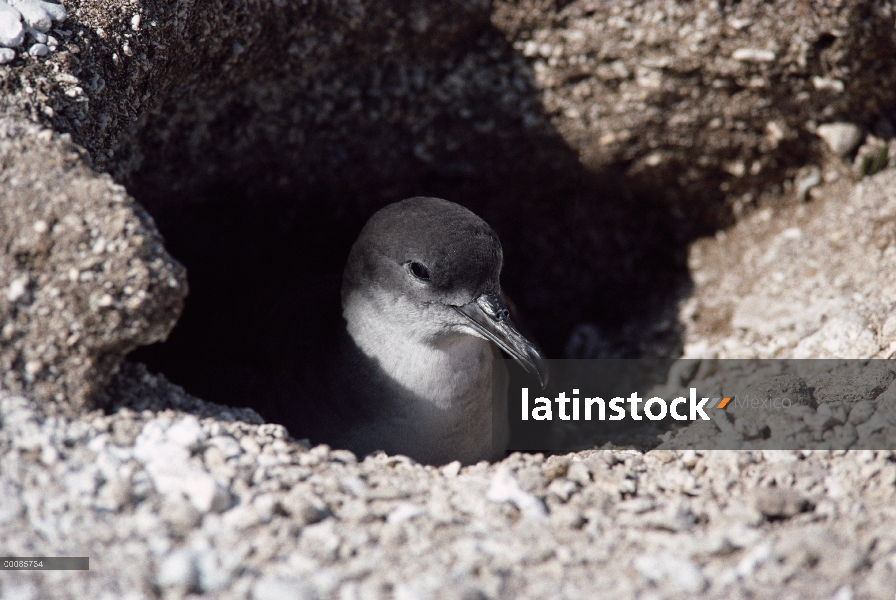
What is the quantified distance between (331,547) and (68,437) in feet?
2.43

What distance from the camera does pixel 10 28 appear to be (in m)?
2.37

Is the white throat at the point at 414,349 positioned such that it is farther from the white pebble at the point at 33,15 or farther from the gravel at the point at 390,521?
the white pebble at the point at 33,15

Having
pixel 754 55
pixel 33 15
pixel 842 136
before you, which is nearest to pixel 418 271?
pixel 33 15

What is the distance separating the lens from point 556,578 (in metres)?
1.85

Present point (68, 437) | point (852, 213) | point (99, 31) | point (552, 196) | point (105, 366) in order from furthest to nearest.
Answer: point (552, 196) → point (852, 213) → point (99, 31) → point (105, 366) → point (68, 437)

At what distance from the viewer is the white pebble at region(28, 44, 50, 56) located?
241 centimetres

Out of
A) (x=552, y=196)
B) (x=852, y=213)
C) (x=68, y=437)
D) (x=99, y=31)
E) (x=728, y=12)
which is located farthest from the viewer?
(x=552, y=196)

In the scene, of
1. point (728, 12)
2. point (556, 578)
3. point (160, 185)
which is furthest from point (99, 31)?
point (728, 12)

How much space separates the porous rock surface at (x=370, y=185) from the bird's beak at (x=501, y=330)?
325mm

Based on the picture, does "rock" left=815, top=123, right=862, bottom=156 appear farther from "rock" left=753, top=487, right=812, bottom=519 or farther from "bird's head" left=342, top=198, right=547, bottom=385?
"rock" left=753, top=487, right=812, bottom=519

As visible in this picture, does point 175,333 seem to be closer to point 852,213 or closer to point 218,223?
point 218,223

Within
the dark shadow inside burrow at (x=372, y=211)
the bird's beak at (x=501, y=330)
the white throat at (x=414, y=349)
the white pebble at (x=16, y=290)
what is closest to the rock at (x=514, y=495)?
the bird's beak at (x=501, y=330)

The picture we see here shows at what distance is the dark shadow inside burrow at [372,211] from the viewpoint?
127 inches

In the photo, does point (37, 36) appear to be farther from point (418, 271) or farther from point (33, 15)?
point (418, 271)
